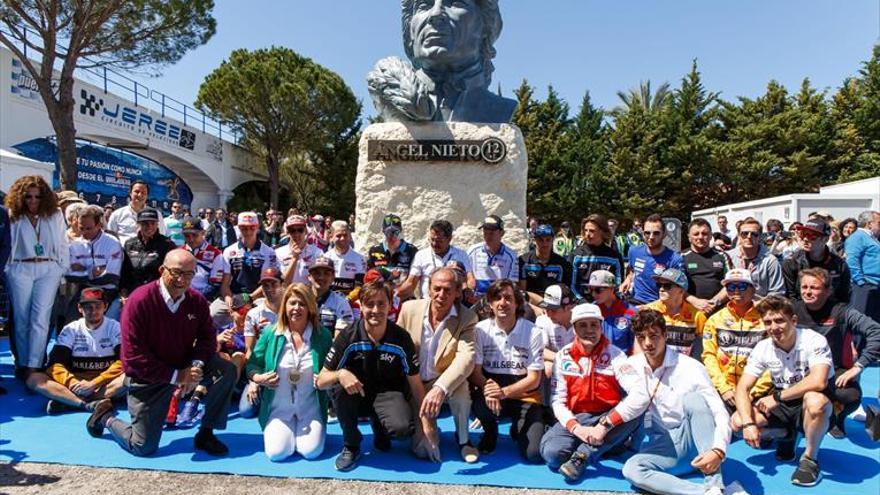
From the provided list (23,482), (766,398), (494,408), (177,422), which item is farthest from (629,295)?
(23,482)

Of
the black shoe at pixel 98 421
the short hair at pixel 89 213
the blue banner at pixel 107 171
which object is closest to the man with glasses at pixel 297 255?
the short hair at pixel 89 213

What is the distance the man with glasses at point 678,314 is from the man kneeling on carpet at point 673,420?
0.56 metres

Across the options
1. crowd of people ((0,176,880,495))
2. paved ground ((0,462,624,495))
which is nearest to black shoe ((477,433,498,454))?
crowd of people ((0,176,880,495))

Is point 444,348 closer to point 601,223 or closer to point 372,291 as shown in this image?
point 372,291

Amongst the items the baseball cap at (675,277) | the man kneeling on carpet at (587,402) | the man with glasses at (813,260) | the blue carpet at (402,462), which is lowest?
the blue carpet at (402,462)

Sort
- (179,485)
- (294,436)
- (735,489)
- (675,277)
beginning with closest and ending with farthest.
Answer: (735,489), (179,485), (294,436), (675,277)

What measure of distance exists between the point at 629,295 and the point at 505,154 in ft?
7.90

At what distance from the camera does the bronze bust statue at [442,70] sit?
6.76 m

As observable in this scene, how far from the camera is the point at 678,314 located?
4020 millimetres

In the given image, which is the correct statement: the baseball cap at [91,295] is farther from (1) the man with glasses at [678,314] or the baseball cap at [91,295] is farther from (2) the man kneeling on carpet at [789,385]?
(2) the man kneeling on carpet at [789,385]

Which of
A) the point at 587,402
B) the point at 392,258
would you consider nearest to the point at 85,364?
the point at 392,258

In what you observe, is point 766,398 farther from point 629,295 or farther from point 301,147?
point 301,147

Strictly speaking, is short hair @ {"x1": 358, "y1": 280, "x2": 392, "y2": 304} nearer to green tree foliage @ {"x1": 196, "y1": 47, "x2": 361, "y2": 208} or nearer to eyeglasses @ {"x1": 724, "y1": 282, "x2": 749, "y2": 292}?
eyeglasses @ {"x1": 724, "y1": 282, "x2": 749, "y2": 292}

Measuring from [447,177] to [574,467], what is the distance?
13.6 feet
